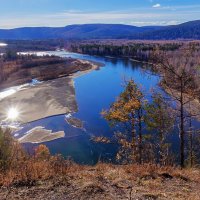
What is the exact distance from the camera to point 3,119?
51562 millimetres

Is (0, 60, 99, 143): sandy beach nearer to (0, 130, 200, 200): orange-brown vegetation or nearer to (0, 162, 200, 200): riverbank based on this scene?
(0, 130, 200, 200): orange-brown vegetation

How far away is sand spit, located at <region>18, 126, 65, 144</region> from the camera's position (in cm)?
4029

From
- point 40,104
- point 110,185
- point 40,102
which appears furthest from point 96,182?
point 40,102

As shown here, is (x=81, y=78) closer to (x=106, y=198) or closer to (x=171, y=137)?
(x=171, y=137)

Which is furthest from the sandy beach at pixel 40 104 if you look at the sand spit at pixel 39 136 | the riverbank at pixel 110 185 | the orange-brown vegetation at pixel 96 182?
the riverbank at pixel 110 185

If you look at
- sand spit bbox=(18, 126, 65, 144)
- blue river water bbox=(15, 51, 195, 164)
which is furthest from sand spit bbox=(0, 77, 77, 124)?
sand spit bbox=(18, 126, 65, 144)

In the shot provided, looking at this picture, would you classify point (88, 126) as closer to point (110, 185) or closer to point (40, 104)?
point (40, 104)

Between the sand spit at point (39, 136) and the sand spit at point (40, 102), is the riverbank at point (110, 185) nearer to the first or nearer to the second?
the sand spit at point (39, 136)

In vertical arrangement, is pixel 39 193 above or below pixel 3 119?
above

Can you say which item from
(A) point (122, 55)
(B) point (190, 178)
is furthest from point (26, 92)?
(A) point (122, 55)

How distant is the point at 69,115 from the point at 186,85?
3669cm

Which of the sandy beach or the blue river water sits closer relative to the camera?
the blue river water

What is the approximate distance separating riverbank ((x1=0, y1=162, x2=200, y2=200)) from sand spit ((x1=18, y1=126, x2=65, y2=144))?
3041 cm

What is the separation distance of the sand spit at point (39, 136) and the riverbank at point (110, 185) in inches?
1197
